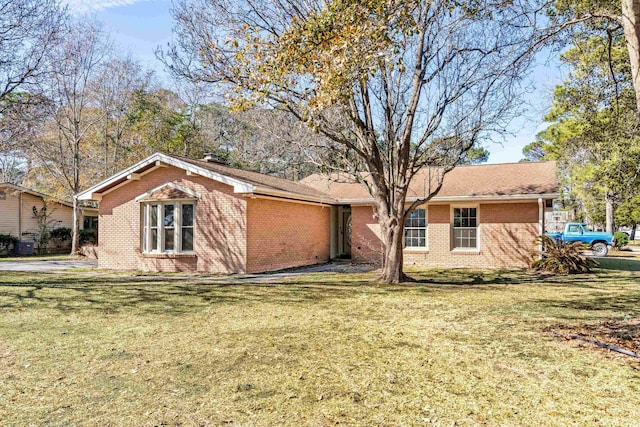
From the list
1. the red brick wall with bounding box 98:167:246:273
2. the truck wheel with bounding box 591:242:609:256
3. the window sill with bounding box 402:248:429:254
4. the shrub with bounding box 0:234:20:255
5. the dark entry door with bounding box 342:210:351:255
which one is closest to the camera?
the red brick wall with bounding box 98:167:246:273

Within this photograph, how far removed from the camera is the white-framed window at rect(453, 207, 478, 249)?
16.2 m

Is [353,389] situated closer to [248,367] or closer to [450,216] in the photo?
[248,367]

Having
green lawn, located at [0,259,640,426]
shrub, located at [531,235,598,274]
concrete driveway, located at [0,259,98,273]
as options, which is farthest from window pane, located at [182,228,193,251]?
shrub, located at [531,235,598,274]

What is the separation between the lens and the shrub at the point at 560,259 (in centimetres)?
1392

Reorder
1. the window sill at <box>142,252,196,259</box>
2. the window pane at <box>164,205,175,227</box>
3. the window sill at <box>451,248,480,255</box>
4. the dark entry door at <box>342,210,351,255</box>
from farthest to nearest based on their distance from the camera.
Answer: the dark entry door at <box>342,210,351,255</box> < the window sill at <box>451,248,480,255</box> < the window pane at <box>164,205,175,227</box> < the window sill at <box>142,252,196,259</box>

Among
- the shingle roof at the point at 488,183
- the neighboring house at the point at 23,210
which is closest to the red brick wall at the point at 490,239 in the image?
the shingle roof at the point at 488,183

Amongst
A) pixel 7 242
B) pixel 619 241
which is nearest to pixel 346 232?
pixel 7 242

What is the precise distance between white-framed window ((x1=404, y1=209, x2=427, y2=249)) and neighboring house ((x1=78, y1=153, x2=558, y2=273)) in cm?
4

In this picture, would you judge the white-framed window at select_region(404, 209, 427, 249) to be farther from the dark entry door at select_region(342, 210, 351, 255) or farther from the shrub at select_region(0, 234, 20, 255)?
the shrub at select_region(0, 234, 20, 255)

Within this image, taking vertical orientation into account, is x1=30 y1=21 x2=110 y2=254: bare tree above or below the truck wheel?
→ above

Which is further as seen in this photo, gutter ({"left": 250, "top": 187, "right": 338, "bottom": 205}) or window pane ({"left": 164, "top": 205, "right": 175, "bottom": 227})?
window pane ({"left": 164, "top": 205, "right": 175, "bottom": 227})

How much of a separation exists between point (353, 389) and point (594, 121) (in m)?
11.0

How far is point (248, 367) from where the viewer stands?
15.3ft

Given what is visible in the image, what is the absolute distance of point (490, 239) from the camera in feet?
52.0
